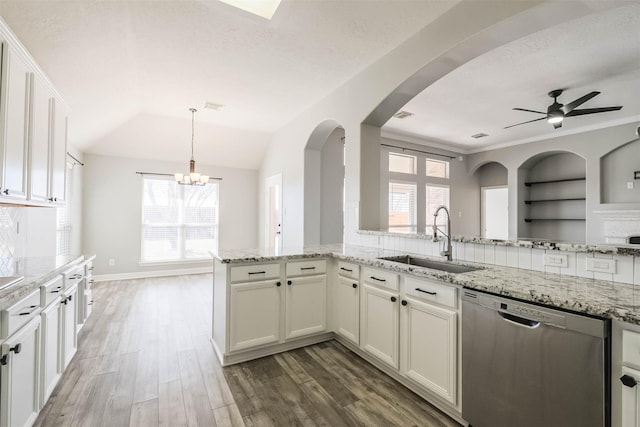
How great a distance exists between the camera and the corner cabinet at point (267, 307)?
2.47m

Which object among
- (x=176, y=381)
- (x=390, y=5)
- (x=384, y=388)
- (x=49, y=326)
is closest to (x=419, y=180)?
(x=390, y=5)

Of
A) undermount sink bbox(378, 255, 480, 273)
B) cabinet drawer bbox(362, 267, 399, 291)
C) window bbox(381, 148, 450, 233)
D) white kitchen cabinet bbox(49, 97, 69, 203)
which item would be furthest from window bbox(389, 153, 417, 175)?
white kitchen cabinet bbox(49, 97, 69, 203)

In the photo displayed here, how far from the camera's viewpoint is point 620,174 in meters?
5.18

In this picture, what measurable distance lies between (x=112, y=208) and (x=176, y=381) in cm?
470

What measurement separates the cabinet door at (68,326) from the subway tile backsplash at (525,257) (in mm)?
2804

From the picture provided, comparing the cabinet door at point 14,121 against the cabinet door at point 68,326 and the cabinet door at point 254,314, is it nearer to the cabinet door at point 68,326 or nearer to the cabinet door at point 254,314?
the cabinet door at point 68,326

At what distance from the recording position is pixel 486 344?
1.58 m

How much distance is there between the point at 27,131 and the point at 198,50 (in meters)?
1.63

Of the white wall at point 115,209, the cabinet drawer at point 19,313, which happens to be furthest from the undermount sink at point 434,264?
the white wall at point 115,209

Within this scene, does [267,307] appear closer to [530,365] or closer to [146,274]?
[530,365]

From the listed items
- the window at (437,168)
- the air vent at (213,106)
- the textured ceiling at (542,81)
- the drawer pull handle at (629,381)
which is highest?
the textured ceiling at (542,81)

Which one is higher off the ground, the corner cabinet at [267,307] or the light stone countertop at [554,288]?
the light stone countertop at [554,288]

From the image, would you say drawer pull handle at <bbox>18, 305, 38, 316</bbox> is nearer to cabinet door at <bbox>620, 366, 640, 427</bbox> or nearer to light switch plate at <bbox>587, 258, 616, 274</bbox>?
cabinet door at <bbox>620, 366, 640, 427</bbox>

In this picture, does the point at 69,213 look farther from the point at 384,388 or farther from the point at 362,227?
the point at 384,388
